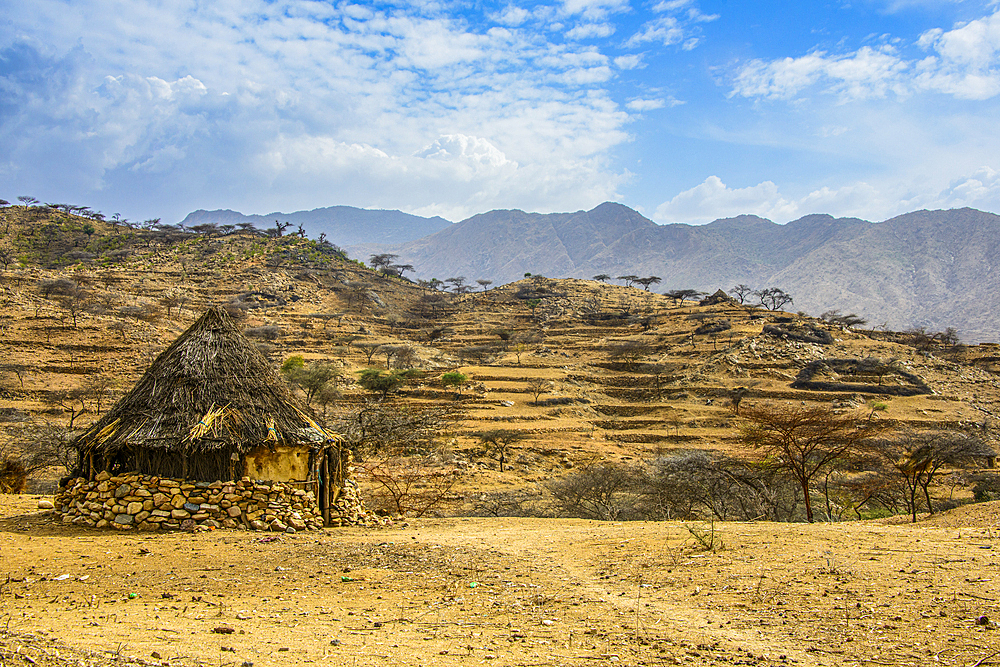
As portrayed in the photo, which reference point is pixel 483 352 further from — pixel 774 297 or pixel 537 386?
pixel 774 297

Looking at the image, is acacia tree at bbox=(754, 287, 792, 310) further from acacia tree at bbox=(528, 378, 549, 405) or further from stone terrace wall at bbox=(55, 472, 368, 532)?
stone terrace wall at bbox=(55, 472, 368, 532)

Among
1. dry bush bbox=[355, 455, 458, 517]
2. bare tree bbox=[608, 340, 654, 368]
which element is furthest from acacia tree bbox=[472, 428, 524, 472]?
bare tree bbox=[608, 340, 654, 368]

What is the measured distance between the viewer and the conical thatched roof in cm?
885

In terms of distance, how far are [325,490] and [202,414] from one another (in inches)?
95.2

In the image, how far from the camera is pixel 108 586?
237 inches

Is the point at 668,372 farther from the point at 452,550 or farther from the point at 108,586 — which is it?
the point at 108,586

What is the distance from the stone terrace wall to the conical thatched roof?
0.87 ft

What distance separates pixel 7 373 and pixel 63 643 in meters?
35.0

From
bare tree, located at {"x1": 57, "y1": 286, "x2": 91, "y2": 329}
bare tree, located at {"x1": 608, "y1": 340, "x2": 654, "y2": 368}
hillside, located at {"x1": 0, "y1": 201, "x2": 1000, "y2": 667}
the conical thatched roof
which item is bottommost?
hillside, located at {"x1": 0, "y1": 201, "x2": 1000, "y2": 667}

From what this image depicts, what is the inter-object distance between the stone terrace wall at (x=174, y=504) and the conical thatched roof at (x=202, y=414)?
265 millimetres

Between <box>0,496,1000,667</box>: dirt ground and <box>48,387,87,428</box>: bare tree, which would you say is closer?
<box>0,496,1000,667</box>: dirt ground

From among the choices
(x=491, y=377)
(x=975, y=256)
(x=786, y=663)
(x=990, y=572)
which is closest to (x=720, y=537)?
(x=990, y=572)

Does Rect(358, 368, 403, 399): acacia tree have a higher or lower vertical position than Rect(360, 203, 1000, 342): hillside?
lower

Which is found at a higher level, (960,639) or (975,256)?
(975,256)
